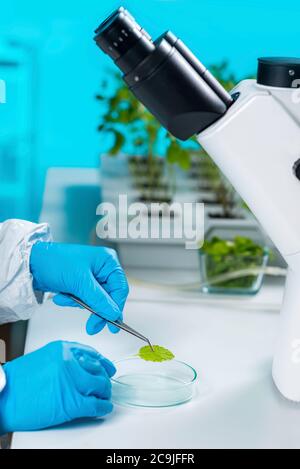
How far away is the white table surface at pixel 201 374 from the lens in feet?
2.91

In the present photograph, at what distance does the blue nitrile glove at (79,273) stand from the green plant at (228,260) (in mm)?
292

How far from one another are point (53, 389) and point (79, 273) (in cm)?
27

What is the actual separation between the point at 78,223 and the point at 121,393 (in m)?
0.78

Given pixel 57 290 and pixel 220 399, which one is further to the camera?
pixel 57 290

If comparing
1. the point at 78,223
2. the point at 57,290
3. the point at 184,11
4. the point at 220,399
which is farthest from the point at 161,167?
the point at 220,399

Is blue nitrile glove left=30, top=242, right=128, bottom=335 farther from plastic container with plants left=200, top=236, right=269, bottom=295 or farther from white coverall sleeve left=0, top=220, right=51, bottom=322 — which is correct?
plastic container with plants left=200, top=236, right=269, bottom=295

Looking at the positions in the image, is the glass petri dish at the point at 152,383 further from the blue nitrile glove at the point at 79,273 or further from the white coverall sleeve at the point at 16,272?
the white coverall sleeve at the point at 16,272

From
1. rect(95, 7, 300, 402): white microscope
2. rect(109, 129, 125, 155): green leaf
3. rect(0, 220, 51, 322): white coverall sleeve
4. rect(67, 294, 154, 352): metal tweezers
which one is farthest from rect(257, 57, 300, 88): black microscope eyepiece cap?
rect(109, 129, 125, 155): green leaf

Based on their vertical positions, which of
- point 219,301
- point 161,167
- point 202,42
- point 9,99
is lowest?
point 219,301

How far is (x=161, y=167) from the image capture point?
5.58ft

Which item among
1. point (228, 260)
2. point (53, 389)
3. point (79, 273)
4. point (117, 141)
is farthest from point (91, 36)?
point (53, 389)

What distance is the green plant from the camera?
1.43m

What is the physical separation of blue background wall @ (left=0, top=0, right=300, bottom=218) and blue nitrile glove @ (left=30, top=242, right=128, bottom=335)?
540mm

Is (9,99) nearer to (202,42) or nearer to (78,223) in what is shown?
(78,223)
